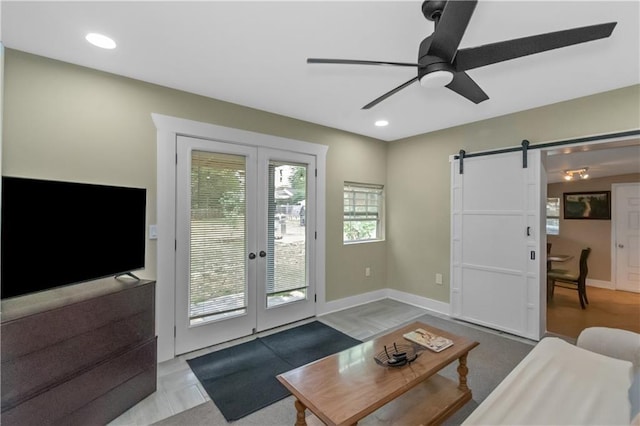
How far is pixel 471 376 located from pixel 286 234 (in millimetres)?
2365

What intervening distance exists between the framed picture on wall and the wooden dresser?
7.96 metres

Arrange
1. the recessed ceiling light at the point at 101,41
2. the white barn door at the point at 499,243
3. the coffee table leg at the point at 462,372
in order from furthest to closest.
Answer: the white barn door at the point at 499,243, the coffee table leg at the point at 462,372, the recessed ceiling light at the point at 101,41

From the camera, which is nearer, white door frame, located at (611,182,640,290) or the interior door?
the interior door

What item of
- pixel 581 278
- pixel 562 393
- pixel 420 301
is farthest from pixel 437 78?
pixel 581 278

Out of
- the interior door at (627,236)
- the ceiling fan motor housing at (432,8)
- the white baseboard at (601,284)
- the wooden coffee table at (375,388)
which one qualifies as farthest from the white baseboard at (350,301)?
the interior door at (627,236)

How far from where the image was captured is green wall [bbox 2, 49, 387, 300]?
2.13 meters

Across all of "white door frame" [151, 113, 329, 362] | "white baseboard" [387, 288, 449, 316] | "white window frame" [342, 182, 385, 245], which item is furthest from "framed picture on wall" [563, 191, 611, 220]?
"white door frame" [151, 113, 329, 362]

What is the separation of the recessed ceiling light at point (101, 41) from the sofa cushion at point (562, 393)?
3.07 metres

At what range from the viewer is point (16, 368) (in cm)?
155

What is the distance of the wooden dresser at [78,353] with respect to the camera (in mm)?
1566

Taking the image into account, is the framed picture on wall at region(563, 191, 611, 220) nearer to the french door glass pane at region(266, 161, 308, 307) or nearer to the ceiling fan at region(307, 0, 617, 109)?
the french door glass pane at region(266, 161, 308, 307)

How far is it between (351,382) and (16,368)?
1822mm

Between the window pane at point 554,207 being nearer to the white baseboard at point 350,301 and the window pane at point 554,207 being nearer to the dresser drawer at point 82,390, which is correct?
the white baseboard at point 350,301

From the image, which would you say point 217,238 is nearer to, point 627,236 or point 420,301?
point 420,301
